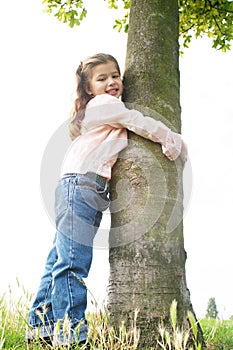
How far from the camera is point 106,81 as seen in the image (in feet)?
11.6

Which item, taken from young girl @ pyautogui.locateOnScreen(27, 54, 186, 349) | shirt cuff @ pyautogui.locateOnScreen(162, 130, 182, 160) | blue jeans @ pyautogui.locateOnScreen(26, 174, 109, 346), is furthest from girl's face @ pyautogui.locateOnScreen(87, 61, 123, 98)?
blue jeans @ pyautogui.locateOnScreen(26, 174, 109, 346)

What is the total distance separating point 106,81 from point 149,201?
1039 millimetres

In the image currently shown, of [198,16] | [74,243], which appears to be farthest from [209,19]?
[74,243]

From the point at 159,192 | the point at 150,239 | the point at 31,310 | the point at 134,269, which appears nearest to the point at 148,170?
the point at 159,192

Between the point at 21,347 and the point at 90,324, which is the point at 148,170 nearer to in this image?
the point at 90,324

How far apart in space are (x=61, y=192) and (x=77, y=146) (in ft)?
1.28

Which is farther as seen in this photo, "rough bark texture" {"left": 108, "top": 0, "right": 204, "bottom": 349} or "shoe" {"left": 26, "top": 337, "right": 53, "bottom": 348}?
"shoe" {"left": 26, "top": 337, "right": 53, "bottom": 348}

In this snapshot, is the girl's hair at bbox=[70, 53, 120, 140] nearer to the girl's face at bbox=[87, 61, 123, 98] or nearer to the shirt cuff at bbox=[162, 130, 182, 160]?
the girl's face at bbox=[87, 61, 123, 98]

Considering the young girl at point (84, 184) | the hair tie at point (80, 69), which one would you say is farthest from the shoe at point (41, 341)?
the hair tie at point (80, 69)

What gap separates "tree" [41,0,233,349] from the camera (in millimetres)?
2977

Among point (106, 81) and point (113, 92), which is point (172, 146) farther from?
point (106, 81)

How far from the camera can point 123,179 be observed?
321 centimetres

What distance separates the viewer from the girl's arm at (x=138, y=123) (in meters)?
3.18

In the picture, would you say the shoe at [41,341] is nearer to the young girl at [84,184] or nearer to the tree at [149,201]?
the young girl at [84,184]
